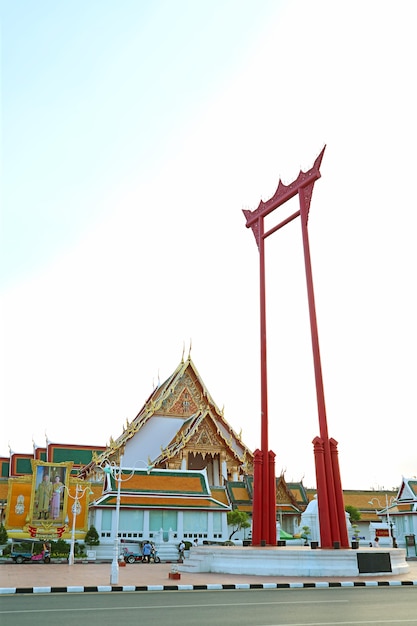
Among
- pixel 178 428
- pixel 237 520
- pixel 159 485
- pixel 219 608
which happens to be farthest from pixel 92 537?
pixel 219 608

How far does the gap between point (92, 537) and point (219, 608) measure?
14920 millimetres

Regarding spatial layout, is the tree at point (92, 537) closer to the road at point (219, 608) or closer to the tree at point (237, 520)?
the tree at point (237, 520)

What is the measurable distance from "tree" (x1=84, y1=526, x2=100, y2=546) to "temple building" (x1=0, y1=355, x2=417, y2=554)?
1.09ft

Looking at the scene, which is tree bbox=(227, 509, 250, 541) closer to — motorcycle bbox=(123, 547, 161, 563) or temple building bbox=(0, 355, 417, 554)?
temple building bbox=(0, 355, 417, 554)

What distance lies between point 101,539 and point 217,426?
976cm

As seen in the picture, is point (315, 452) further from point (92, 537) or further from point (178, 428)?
point (178, 428)

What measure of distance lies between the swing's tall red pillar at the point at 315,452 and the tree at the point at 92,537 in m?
7.89

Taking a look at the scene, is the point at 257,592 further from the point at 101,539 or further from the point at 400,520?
the point at 400,520

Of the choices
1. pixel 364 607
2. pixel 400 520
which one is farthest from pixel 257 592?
pixel 400 520

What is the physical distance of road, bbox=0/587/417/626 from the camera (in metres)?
6.25

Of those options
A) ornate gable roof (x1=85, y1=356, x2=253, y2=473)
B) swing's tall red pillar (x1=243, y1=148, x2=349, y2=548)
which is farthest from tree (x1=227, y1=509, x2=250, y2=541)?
swing's tall red pillar (x1=243, y1=148, x2=349, y2=548)

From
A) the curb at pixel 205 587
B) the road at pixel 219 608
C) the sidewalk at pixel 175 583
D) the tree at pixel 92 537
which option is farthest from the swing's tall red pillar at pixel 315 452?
the tree at pixel 92 537

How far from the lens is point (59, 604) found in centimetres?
788

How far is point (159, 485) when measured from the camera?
2377 centimetres
